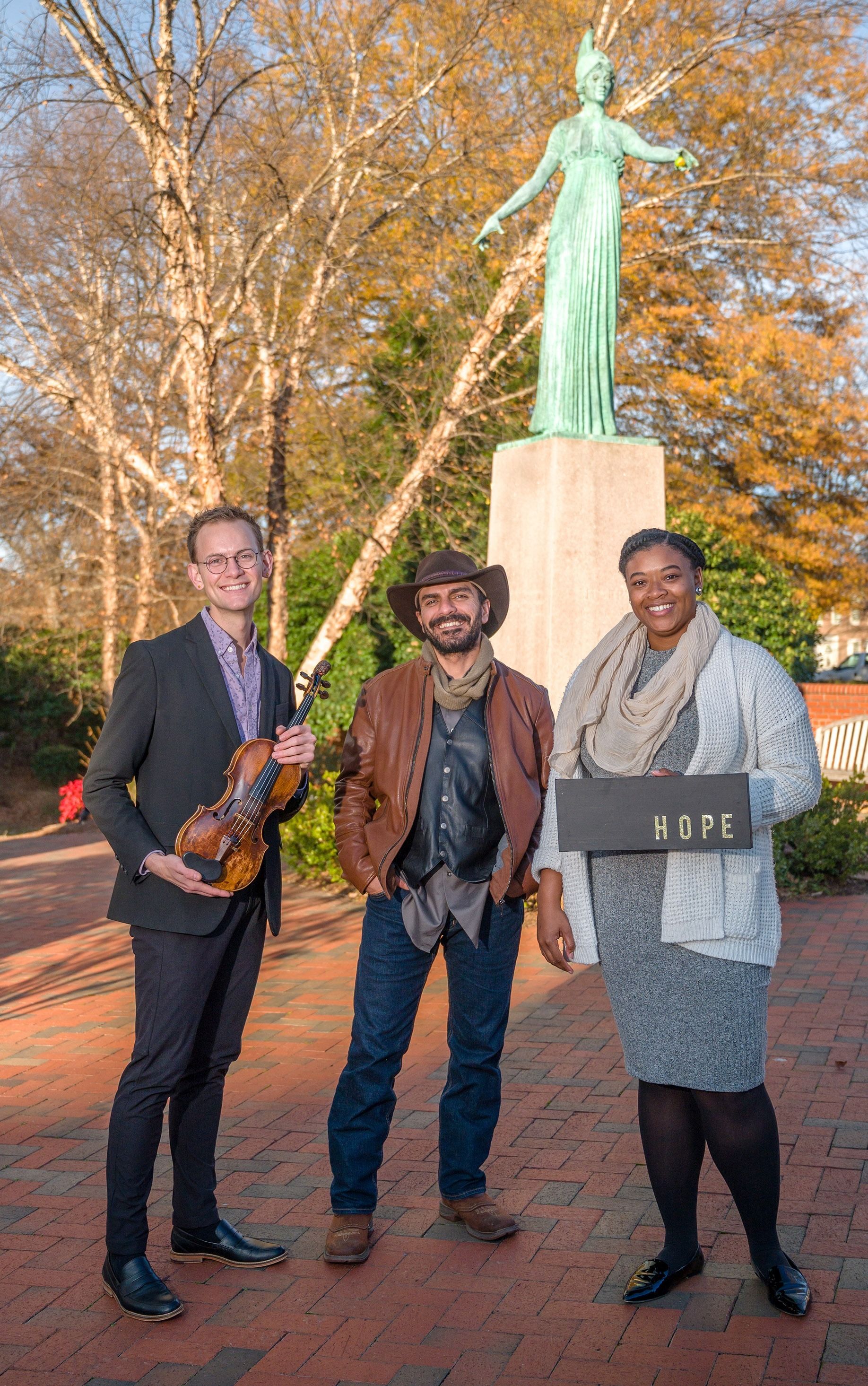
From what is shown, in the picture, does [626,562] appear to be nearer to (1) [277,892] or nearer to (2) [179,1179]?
(1) [277,892]

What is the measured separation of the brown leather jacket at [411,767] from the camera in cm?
352

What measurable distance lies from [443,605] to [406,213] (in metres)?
9.23

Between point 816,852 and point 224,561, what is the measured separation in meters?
6.34

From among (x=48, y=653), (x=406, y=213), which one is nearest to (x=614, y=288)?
(x=406, y=213)

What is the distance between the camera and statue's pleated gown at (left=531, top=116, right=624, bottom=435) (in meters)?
7.95

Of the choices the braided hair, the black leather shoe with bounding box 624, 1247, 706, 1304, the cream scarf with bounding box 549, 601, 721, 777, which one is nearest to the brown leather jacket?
the cream scarf with bounding box 549, 601, 721, 777

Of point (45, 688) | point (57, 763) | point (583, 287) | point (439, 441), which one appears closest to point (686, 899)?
point (583, 287)

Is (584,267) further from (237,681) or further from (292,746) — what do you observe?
(292,746)

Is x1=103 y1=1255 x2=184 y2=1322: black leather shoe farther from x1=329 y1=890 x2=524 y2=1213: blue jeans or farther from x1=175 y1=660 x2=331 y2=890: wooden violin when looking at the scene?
x1=175 y1=660 x2=331 y2=890: wooden violin

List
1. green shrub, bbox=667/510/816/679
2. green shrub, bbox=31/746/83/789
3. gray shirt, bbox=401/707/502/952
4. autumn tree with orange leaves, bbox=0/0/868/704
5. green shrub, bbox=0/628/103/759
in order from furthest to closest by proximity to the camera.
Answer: green shrub, bbox=31/746/83/789, green shrub, bbox=0/628/103/759, green shrub, bbox=667/510/816/679, autumn tree with orange leaves, bbox=0/0/868/704, gray shirt, bbox=401/707/502/952

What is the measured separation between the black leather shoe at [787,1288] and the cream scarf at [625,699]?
4.06ft

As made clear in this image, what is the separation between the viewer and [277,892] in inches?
138

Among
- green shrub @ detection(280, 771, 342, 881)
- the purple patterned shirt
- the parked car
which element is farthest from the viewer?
the parked car

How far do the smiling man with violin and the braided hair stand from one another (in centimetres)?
91
